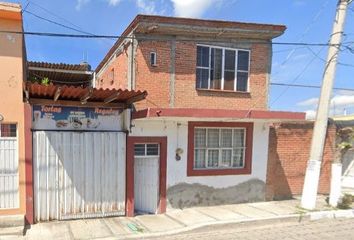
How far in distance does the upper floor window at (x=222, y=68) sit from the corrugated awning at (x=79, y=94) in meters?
2.90

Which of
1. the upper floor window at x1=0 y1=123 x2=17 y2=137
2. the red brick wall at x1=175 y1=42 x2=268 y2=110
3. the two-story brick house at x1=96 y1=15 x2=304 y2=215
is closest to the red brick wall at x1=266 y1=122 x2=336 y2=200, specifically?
the two-story brick house at x1=96 y1=15 x2=304 y2=215

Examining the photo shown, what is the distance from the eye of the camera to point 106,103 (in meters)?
9.47

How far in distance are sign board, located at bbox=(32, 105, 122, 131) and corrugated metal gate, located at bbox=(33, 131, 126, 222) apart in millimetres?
178

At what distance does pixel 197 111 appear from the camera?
898 centimetres

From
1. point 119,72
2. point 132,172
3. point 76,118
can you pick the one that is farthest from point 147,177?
point 119,72

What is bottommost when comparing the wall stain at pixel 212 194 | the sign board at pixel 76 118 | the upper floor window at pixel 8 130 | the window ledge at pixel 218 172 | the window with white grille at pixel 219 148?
the wall stain at pixel 212 194

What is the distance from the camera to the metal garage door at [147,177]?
10141 millimetres

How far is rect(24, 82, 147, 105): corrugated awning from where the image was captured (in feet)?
26.0

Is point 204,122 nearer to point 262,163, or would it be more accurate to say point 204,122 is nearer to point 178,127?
point 178,127

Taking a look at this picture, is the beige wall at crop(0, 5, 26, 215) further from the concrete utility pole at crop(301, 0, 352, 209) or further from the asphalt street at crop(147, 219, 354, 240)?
the concrete utility pole at crop(301, 0, 352, 209)

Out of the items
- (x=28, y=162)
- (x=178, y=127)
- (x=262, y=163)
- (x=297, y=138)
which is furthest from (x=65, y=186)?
(x=297, y=138)

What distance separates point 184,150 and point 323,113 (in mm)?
4647

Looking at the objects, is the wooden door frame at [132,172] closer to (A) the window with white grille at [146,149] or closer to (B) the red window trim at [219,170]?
(A) the window with white grille at [146,149]

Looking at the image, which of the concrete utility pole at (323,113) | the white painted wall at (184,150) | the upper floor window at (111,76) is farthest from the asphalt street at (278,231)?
the upper floor window at (111,76)
